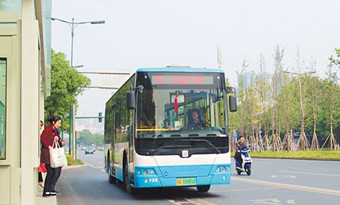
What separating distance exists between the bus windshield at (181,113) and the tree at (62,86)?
22640 mm

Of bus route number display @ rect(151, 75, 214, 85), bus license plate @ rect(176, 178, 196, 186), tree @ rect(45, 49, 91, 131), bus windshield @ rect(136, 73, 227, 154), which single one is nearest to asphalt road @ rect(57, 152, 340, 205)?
bus license plate @ rect(176, 178, 196, 186)

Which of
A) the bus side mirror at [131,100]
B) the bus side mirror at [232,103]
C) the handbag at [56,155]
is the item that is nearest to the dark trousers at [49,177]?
the handbag at [56,155]

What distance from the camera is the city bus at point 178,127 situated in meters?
12.1

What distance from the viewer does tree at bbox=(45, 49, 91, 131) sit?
34375mm

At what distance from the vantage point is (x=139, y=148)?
12.1 m

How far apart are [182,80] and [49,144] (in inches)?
137

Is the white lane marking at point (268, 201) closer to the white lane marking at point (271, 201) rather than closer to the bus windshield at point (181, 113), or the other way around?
the white lane marking at point (271, 201)

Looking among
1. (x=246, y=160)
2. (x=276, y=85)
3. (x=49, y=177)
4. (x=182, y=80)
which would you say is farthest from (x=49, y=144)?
(x=276, y=85)

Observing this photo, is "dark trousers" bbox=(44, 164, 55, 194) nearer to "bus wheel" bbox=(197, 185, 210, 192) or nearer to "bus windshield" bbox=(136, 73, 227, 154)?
"bus windshield" bbox=(136, 73, 227, 154)

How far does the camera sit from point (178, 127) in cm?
1227

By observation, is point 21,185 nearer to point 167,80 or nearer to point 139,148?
point 139,148

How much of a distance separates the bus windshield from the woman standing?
1.95 m

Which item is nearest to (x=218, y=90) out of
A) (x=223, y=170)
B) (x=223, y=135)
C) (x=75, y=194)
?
(x=223, y=135)

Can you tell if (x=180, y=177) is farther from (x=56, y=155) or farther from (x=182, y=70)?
(x=56, y=155)
